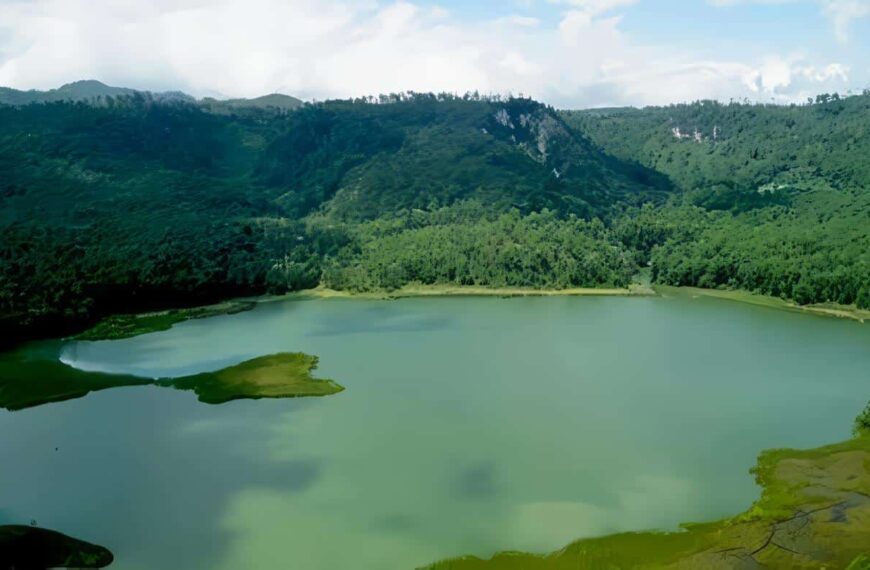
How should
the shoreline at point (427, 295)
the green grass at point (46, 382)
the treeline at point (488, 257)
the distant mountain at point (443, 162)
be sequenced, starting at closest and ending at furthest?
the green grass at point (46, 382) < the shoreline at point (427, 295) < the treeline at point (488, 257) < the distant mountain at point (443, 162)

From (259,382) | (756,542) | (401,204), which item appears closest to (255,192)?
(401,204)

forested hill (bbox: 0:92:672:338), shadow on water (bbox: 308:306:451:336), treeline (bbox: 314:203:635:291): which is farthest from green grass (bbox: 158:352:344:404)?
treeline (bbox: 314:203:635:291)

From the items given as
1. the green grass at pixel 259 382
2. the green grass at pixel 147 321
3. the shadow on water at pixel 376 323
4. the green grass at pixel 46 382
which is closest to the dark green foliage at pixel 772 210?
the shadow on water at pixel 376 323

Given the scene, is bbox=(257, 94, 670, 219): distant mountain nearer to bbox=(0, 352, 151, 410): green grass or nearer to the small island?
bbox=(0, 352, 151, 410): green grass

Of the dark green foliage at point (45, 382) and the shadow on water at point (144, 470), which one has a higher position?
the dark green foliage at point (45, 382)

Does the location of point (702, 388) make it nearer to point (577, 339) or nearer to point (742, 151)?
point (577, 339)

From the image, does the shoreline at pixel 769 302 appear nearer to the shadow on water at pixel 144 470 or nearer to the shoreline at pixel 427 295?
the shoreline at pixel 427 295
